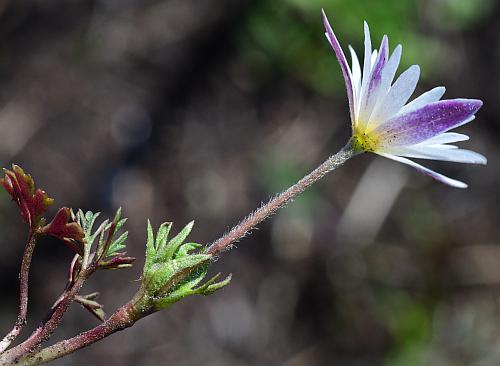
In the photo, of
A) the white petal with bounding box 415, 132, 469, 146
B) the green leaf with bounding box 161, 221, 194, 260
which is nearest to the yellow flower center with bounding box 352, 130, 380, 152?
the white petal with bounding box 415, 132, 469, 146

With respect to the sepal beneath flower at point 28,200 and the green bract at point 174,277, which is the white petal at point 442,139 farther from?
the sepal beneath flower at point 28,200

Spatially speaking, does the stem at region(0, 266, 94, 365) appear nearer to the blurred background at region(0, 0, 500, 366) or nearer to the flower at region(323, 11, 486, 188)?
the flower at region(323, 11, 486, 188)

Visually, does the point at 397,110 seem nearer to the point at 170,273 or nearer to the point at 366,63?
the point at 366,63

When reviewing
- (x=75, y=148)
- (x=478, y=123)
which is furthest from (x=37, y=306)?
(x=478, y=123)

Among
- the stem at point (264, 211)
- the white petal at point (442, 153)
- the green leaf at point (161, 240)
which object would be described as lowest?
the green leaf at point (161, 240)

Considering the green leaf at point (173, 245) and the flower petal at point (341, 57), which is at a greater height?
the flower petal at point (341, 57)

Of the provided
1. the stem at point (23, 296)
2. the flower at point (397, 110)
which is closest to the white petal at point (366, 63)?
the flower at point (397, 110)

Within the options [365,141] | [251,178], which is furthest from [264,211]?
[251,178]
